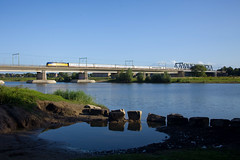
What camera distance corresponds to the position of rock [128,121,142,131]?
67.2 feet

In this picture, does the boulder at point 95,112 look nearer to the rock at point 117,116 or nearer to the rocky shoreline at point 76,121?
the rocky shoreline at point 76,121

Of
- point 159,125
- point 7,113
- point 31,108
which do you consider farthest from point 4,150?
point 159,125

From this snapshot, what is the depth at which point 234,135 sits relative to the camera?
1709 cm

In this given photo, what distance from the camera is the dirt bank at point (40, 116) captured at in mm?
17500

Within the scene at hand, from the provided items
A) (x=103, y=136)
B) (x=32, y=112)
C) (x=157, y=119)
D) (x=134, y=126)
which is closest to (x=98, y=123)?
(x=134, y=126)

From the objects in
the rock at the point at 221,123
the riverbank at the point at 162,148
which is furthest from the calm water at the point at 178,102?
the riverbank at the point at 162,148

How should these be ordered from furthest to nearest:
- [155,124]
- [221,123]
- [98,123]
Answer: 1. [155,124]
2. [98,123]
3. [221,123]

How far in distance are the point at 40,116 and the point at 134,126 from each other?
7.51 meters

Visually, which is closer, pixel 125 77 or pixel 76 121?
pixel 76 121

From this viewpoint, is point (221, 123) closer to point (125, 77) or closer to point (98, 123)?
point (98, 123)

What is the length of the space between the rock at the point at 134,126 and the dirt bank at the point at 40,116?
8.74ft

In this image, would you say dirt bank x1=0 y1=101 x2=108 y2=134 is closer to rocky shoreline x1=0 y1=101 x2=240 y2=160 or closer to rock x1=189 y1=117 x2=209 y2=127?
rocky shoreline x1=0 y1=101 x2=240 y2=160

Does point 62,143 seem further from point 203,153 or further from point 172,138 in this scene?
point 203,153

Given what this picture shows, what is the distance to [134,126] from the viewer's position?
21.5 meters
